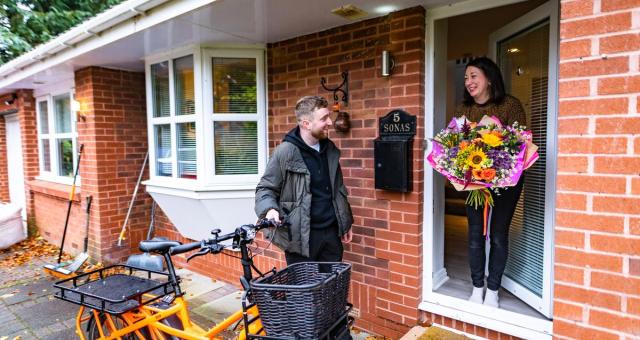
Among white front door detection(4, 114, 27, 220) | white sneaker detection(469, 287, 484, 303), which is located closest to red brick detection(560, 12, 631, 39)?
white sneaker detection(469, 287, 484, 303)

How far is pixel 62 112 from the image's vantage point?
6.44 meters

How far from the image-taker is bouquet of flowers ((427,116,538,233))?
7.85 feet

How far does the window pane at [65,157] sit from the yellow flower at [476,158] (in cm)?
623

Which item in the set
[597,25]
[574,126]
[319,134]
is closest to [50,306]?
[319,134]

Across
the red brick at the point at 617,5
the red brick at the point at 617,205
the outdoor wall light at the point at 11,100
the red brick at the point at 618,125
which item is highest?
the outdoor wall light at the point at 11,100

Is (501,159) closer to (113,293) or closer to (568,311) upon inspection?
(568,311)

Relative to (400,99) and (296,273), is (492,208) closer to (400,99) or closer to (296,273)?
(400,99)

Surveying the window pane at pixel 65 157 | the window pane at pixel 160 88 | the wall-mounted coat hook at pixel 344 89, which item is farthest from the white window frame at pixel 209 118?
the window pane at pixel 65 157

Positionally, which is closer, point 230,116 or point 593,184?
point 593,184

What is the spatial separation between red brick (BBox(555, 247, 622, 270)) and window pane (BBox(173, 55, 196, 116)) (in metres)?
3.46

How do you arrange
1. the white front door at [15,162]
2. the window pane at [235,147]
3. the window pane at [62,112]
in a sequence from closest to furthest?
the window pane at [235,147] < the window pane at [62,112] < the white front door at [15,162]

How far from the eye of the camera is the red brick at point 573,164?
1.71 m

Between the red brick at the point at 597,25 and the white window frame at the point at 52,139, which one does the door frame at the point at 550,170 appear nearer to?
the red brick at the point at 597,25

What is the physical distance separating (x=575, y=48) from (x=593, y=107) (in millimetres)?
268
